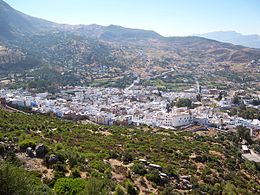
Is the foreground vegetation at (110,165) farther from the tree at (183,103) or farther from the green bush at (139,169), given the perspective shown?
the tree at (183,103)

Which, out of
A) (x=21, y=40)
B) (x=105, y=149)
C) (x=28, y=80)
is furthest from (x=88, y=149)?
(x=21, y=40)

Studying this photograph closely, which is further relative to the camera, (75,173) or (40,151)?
(40,151)

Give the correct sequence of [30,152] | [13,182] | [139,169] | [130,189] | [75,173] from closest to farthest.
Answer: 1. [13,182]
2. [130,189]
3. [75,173]
4. [30,152]
5. [139,169]

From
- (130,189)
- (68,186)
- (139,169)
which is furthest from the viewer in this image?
(139,169)

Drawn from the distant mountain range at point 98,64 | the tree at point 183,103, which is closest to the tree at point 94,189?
the tree at point 183,103

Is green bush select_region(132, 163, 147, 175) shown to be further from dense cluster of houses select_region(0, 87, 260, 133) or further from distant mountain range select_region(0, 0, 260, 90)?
distant mountain range select_region(0, 0, 260, 90)

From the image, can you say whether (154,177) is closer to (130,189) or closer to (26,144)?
(130,189)

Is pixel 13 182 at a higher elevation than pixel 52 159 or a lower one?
higher

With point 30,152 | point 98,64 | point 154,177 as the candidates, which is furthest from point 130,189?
point 98,64
